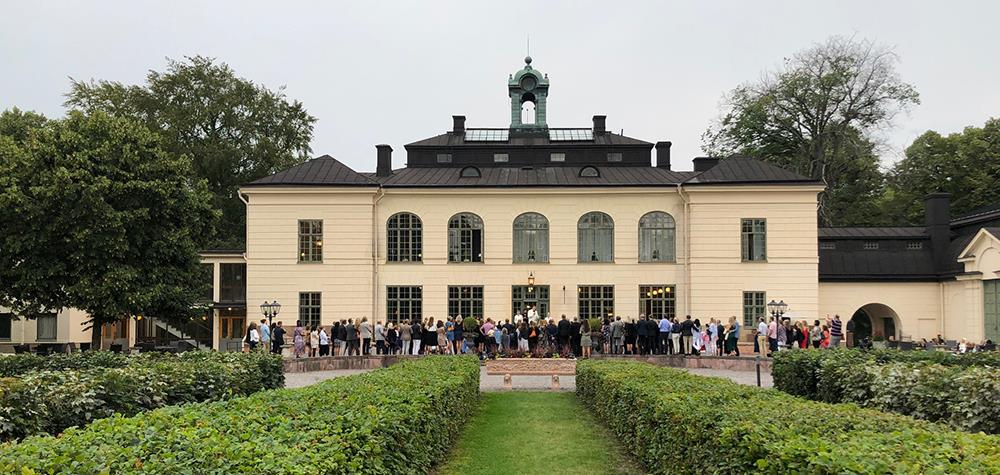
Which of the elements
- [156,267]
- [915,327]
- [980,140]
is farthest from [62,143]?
[980,140]

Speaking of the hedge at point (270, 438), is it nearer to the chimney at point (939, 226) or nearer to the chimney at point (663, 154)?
the chimney at point (939, 226)

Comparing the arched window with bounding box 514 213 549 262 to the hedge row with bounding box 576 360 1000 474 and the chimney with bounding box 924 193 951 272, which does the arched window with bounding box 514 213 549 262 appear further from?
the hedge row with bounding box 576 360 1000 474

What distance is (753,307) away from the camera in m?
38.2

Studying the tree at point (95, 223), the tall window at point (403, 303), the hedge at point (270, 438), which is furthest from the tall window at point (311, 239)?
the hedge at point (270, 438)

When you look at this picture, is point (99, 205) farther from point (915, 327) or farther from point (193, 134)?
point (915, 327)

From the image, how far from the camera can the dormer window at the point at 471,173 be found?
41906 millimetres

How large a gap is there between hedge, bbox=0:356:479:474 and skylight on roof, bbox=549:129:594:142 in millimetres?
38552

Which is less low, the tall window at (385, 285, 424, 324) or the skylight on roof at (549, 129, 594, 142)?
the skylight on roof at (549, 129, 594, 142)

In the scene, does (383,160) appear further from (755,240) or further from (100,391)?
(100,391)

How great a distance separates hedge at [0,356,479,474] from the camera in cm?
543

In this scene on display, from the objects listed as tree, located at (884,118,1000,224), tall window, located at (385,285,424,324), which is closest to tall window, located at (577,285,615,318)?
tall window, located at (385,285,424,324)

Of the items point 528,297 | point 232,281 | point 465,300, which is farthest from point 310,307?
point 528,297

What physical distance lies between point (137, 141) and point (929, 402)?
28707mm

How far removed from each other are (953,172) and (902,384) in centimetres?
4192
